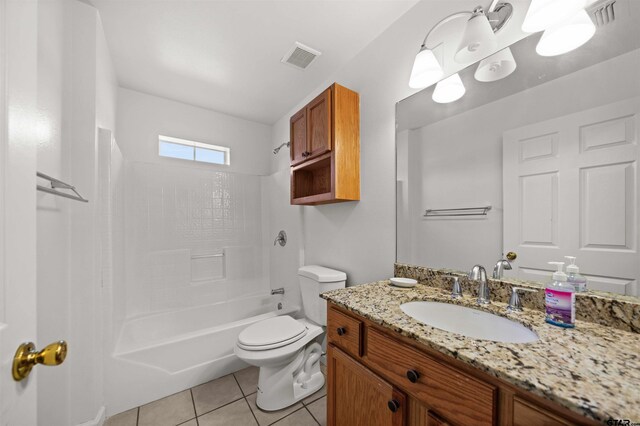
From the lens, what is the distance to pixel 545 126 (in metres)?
0.96

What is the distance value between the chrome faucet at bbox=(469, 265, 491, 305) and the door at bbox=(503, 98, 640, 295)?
132 mm

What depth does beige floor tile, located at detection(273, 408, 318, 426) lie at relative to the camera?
147 centimetres

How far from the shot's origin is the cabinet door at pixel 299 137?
1.96 metres

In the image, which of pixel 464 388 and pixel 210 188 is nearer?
pixel 464 388

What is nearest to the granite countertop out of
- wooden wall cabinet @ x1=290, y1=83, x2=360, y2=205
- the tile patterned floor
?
wooden wall cabinet @ x1=290, y1=83, x2=360, y2=205

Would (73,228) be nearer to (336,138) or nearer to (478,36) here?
(336,138)

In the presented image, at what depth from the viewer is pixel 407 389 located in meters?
0.80

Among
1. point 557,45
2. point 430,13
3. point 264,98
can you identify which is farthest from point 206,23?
point 557,45

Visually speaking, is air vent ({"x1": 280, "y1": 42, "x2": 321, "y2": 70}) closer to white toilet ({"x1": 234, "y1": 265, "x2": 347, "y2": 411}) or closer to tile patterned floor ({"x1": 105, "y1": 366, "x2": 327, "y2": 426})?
white toilet ({"x1": 234, "y1": 265, "x2": 347, "y2": 411})

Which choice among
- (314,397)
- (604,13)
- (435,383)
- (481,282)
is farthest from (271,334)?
(604,13)

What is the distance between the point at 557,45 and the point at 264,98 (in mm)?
2224

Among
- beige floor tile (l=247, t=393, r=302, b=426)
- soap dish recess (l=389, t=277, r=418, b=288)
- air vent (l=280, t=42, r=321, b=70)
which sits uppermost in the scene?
air vent (l=280, t=42, r=321, b=70)

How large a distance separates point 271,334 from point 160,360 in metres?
0.82

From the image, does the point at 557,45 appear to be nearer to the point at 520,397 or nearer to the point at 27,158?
the point at 520,397
